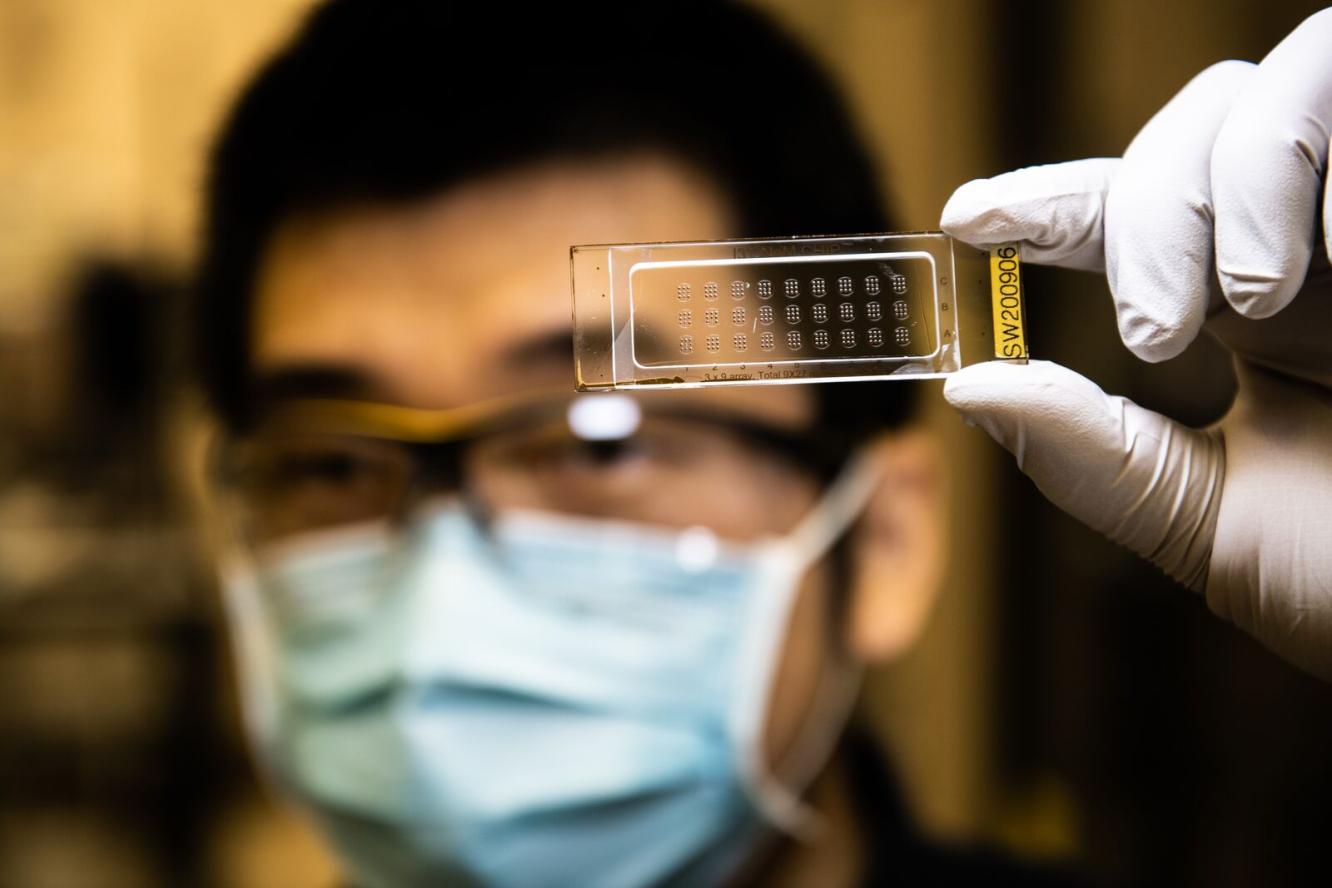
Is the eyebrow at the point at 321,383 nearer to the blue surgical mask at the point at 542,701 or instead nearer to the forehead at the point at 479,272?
the forehead at the point at 479,272

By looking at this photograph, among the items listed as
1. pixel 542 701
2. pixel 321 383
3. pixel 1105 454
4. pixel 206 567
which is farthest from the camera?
pixel 206 567

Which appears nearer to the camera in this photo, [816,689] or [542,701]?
[542,701]

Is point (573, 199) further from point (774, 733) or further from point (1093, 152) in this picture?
point (1093, 152)

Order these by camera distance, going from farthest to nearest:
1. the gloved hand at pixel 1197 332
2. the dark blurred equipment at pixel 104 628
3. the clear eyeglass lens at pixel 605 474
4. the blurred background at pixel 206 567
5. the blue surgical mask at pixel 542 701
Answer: the dark blurred equipment at pixel 104 628
the blurred background at pixel 206 567
the clear eyeglass lens at pixel 605 474
the blue surgical mask at pixel 542 701
the gloved hand at pixel 1197 332

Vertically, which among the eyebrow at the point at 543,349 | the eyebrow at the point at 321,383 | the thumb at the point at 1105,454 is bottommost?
the thumb at the point at 1105,454

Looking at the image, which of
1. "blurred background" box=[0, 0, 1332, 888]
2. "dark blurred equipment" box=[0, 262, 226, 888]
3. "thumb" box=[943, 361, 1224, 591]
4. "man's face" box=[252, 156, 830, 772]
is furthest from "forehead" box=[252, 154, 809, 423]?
"dark blurred equipment" box=[0, 262, 226, 888]

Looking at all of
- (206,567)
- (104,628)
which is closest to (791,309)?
(206,567)

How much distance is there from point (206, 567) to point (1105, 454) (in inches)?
66.9

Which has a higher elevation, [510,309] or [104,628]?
[510,309]

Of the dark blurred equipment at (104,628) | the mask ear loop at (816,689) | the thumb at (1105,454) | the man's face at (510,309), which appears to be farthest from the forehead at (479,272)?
the dark blurred equipment at (104,628)

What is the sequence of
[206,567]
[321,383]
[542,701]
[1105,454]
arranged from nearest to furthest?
[1105,454], [542,701], [321,383], [206,567]

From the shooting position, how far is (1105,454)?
542 mm

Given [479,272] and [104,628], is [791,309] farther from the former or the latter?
[104,628]

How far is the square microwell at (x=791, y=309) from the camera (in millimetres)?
574
